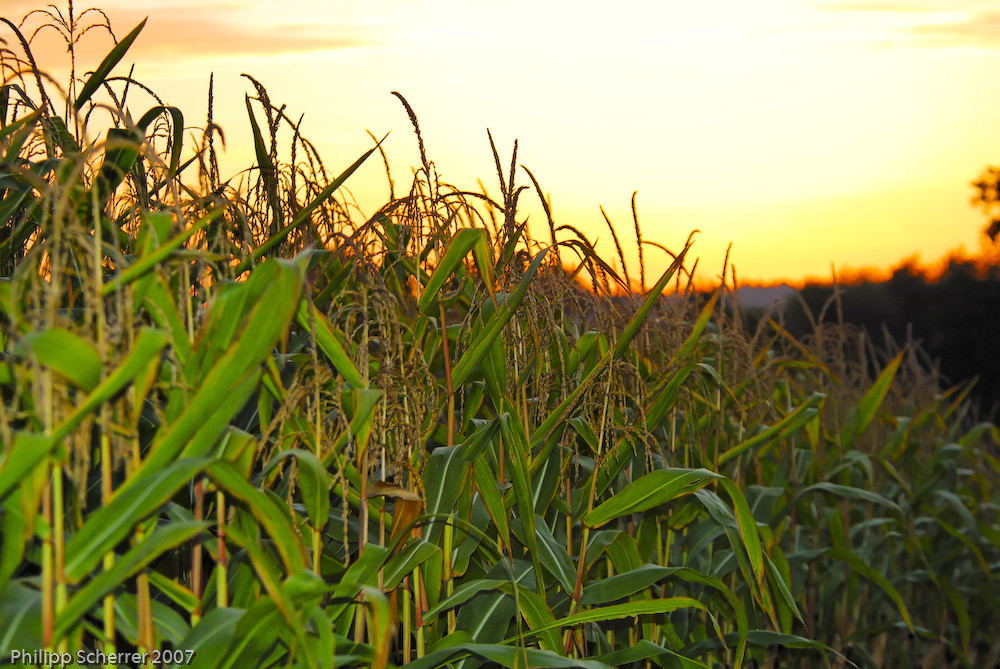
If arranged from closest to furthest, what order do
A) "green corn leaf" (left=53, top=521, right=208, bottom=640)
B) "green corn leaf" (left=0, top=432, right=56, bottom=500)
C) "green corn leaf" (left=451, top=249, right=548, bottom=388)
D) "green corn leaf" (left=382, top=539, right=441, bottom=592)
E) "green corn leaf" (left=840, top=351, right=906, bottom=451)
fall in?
"green corn leaf" (left=0, top=432, right=56, bottom=500) → "green corn leaf" (left=53, top=521, right=208, bottom=640) → "green corn leaf" (left=382, top=539, right=441, bottom=592) → "green corn leaf" (left=451, top=249, right=548, bottom=388) → "green corn leaf" (left=840, top=351, right=906, bottom=451)

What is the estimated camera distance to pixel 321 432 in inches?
69.0

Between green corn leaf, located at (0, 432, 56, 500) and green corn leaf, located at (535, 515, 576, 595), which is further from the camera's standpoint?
green corn leaf, located at (535, 515, 576, 595)

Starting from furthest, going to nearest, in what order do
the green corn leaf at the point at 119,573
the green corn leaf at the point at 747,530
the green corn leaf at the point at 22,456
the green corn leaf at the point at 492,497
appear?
the green corn leaf at the point at 747,530, the green corn leaf at the point at 492,497, the green corn leaf at the point at 119,573, the green corn leaf at the point at 22,456

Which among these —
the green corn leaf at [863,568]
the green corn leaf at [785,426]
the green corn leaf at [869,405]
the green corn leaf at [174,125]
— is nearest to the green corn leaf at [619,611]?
the green corn leaf at [785,426]

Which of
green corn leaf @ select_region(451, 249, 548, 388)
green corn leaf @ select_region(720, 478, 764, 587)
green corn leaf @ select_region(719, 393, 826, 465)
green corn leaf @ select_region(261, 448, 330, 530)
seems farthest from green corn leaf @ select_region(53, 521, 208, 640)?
green corn leaf @ select_region(719, 393, 826, 465)

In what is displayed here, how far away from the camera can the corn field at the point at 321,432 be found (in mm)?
1248

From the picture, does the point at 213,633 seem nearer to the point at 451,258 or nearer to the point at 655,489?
the point at 451,258

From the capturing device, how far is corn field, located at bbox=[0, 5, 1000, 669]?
125cm

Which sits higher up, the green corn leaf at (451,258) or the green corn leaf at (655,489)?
the green corn leaf at (451,258)

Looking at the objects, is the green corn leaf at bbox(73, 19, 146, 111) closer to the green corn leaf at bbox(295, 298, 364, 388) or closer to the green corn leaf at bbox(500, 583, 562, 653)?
the green corn leaf at bbox(295, 298, 364, 388)

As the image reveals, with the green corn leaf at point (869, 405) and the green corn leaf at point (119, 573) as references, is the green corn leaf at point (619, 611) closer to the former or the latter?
the green corn leaf at point (119, 573)

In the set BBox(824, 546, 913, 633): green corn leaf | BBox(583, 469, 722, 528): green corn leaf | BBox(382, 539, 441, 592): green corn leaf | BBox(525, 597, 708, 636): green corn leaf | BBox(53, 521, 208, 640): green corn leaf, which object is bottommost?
BBox(824, 546, 913, 633): green corn leaf

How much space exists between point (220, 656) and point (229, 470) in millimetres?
378

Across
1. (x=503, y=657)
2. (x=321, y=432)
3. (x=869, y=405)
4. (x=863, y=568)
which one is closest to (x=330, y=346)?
(x=321, y=432)
